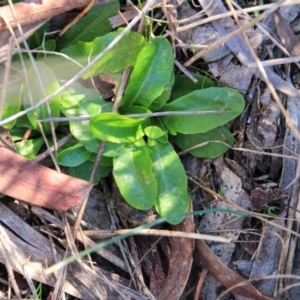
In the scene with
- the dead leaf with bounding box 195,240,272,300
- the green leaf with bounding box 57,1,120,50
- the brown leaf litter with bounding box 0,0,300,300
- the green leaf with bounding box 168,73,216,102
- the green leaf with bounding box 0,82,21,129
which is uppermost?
the green leaf with bounding box 57,1,120,50

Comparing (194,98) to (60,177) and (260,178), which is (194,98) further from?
(60,177)

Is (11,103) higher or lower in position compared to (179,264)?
higher

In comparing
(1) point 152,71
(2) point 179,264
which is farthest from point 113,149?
(2) point 179,264

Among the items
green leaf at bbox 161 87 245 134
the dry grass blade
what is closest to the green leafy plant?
green leaf at bbox 161 87 245 134

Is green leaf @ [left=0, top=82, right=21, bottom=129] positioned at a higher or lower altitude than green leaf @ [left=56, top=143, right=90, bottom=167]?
higher

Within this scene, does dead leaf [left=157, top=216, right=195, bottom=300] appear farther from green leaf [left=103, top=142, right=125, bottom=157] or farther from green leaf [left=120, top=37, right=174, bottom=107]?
green leaf [left=120, top=37, right=174, bottom=107]

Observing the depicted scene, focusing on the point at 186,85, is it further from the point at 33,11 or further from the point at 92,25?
the point at 33,11
